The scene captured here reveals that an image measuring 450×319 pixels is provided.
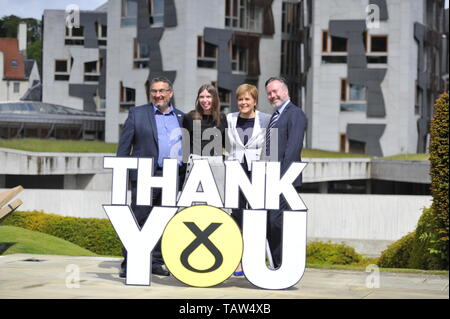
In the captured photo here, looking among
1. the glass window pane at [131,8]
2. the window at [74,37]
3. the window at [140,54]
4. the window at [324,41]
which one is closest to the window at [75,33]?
the window at [74,37]

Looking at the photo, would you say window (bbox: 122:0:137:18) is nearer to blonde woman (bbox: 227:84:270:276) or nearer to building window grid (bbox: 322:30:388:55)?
building window grid (bbox: 322:30:388:55)

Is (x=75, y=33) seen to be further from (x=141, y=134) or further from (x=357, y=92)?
(x=141, y=134)

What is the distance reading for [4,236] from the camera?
15.4 m

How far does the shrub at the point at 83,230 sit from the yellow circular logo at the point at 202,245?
8722 mm

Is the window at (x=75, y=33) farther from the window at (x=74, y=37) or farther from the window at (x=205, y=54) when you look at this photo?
the window at (x=205, y=54)

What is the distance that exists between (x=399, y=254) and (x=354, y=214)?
9.77 metres

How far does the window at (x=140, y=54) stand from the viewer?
50062 millimetres

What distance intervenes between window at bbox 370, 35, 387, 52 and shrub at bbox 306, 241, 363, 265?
1300 inches

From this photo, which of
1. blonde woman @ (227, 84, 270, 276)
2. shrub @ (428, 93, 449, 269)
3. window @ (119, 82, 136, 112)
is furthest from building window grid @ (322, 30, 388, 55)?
blonde woman @ (227, 84, 270, 276)

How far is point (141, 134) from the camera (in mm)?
9883

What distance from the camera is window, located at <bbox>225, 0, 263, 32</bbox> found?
1967 inches

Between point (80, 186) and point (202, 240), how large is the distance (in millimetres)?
27422

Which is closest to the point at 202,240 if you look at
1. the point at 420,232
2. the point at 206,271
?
the point at 206,271

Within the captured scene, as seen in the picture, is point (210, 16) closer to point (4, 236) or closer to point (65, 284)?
point (4, 236)
